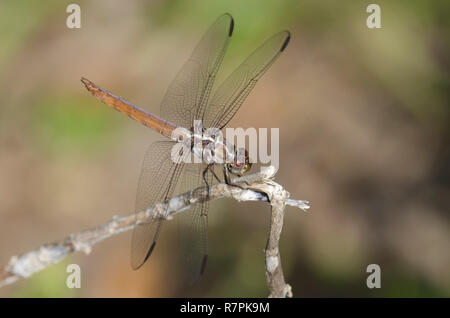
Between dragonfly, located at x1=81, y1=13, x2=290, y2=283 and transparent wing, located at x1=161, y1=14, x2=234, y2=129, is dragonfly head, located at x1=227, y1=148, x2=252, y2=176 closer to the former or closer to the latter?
dragonfly, located at x1=81, y1=13, x2=290, y2=283

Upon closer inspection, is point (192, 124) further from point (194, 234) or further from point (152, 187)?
point (194, 234)

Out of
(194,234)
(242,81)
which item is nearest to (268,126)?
(242,81)

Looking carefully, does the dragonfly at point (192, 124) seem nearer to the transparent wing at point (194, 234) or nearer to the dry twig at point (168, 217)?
the transparent wing at point (194, 234)

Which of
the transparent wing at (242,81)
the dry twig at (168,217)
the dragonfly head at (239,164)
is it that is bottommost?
the dry twig at (168,217)

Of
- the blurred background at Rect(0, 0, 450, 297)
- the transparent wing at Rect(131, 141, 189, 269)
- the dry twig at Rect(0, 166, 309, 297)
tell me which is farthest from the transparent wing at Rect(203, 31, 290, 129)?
the blurred background at Rect(0, 0, 450, 297)

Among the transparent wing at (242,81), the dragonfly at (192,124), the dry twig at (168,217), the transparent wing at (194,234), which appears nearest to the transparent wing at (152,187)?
the dragonfly at (192,124)

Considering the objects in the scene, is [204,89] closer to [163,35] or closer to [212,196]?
[212,196]
